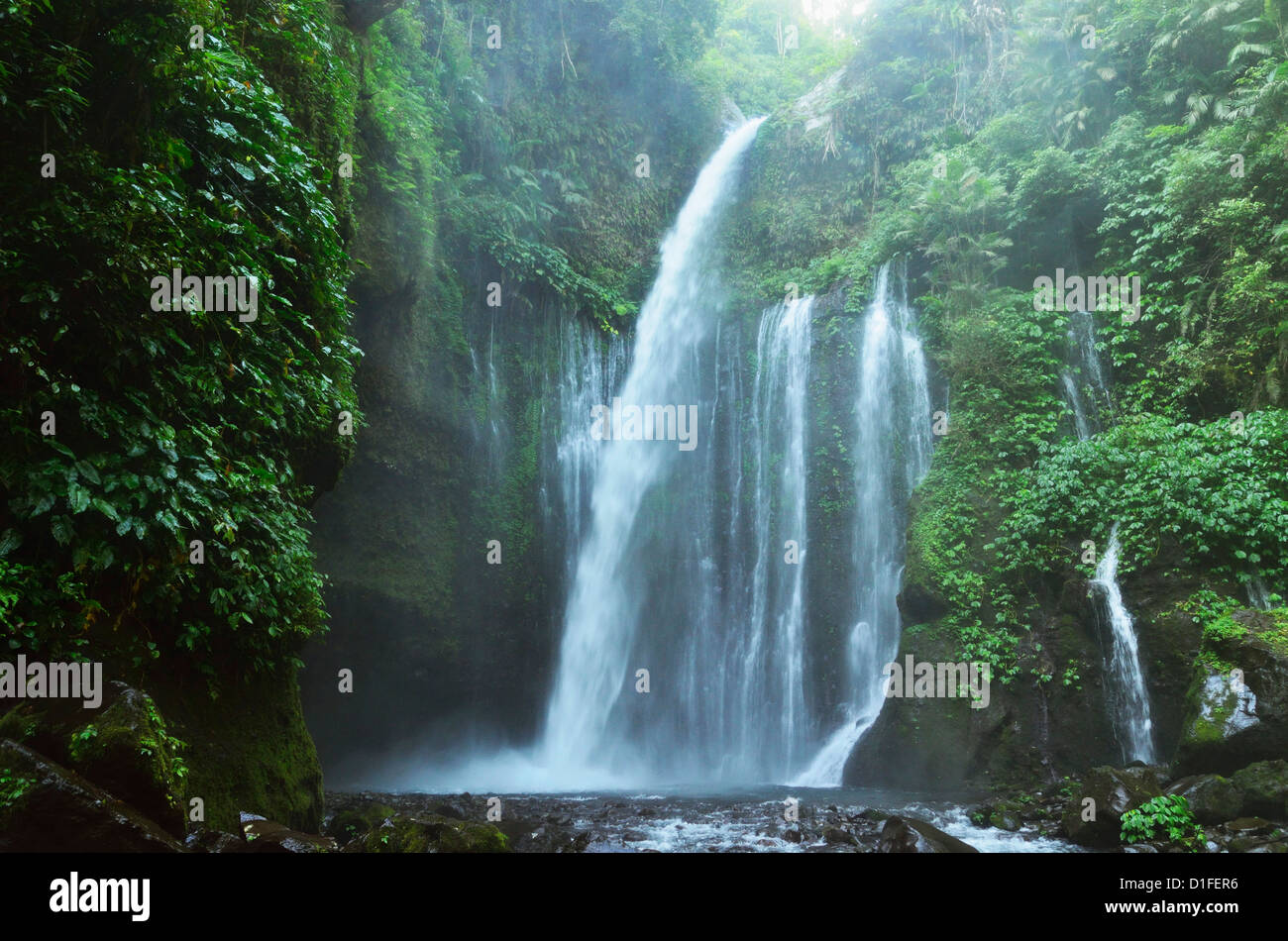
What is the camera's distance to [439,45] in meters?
16.4

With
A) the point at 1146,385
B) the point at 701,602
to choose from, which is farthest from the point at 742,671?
the point at 1146,385

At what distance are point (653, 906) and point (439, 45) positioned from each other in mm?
17917

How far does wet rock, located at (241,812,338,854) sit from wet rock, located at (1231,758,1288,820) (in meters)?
8.00

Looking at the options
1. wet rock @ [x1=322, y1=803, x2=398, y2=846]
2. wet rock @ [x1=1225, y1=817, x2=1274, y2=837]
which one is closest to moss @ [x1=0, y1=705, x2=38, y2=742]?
wet rock @ [x1=322, y1=803, x2=398, y2=846]

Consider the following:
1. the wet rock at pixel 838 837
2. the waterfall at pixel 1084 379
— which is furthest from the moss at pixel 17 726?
the waterfall at pixel 1084 379

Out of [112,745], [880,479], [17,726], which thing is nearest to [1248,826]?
[880,479]

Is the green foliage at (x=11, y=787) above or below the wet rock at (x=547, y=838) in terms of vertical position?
above

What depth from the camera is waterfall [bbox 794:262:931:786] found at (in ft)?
41.3

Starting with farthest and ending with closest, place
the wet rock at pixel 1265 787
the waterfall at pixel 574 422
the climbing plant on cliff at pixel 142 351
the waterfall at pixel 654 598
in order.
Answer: the waterfall at pixel 574 422 < the waterfall at pixel 654 598 < the wet rock at pixel 1265 787 < the climbing plant on cliff at pixel 142 351

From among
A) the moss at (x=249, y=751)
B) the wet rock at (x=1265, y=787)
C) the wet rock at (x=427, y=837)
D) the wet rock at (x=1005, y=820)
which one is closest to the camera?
the moss at (x=249, y=751)

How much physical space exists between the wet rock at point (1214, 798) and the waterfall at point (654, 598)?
25.6ft

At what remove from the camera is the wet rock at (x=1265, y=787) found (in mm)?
6879

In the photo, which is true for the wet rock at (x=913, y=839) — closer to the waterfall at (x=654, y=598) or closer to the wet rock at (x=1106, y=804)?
the wet rock at (x=1106, y=804)

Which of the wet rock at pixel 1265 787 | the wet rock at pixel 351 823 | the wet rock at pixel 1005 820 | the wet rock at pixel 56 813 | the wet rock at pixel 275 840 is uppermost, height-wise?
the wet rock at pixel 56 813
